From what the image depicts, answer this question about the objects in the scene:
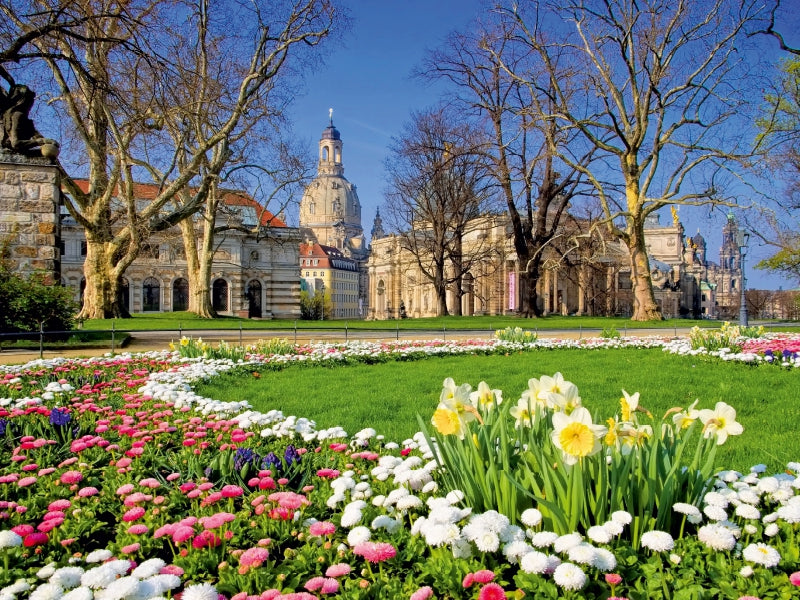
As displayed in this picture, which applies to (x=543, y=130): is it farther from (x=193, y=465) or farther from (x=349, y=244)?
(x=349, y=244)

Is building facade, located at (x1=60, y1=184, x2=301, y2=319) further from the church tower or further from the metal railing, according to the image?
the church tower

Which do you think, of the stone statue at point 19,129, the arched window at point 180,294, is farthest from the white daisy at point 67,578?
the arched window at point 180,294

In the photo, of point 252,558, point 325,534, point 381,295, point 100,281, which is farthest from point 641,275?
point 381,295

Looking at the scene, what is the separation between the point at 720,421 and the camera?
284 centimetres

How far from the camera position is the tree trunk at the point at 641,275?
26.4m

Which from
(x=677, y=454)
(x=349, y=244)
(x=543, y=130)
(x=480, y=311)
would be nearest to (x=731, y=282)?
Answer: (x=349, y=244)

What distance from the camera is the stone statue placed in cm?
1164

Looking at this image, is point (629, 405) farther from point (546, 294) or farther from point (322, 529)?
point (546, 294)

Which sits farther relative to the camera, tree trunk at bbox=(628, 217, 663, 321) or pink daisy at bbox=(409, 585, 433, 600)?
tree trunk at bbox=(628, 217, 663, 321)

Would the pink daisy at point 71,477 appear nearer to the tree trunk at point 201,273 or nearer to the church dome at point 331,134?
the tree trunk at point 201,273

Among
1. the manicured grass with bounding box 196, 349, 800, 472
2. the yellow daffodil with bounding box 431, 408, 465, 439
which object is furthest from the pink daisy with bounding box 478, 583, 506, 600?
the manicured grass with bounding box 196, 349, 800, 472

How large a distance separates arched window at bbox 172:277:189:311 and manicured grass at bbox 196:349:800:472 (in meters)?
42.8

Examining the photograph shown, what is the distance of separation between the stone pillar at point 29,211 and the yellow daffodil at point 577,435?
12.3 m

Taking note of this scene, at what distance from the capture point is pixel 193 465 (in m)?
3.86
